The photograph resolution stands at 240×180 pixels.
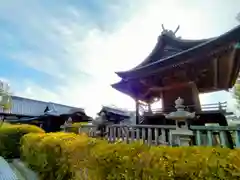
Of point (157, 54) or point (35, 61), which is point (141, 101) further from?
point (35, 61)

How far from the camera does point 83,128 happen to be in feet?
24.0

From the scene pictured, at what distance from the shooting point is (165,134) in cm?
436

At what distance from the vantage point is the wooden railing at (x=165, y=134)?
329 centimetres

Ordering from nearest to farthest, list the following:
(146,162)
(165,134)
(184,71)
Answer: (146,162)
(165,134)
(184,71)

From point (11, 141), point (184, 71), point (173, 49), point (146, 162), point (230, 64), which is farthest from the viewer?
point (11, 141)

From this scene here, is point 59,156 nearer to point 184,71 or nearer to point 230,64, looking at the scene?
point 184,71

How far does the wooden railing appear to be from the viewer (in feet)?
10.8

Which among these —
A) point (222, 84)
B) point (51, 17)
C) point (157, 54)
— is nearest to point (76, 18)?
point (51, 17)

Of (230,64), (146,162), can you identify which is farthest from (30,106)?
(146,162)

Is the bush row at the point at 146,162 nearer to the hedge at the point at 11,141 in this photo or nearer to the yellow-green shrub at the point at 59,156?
the yellow-green shrub at the point at 59,156

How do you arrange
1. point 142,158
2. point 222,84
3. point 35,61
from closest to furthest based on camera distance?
point 142,158 → point 222,84 → point 35,61

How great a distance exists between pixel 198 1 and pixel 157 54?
3462 mm

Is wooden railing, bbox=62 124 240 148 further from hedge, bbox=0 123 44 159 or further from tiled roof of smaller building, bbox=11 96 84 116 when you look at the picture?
tiled roof of smaller building, bbox=11 96 84 116

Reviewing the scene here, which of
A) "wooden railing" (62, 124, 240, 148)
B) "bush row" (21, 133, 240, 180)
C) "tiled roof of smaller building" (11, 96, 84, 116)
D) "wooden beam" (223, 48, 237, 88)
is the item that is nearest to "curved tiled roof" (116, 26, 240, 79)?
"wooden beam" (223, 48, 237, 88)
